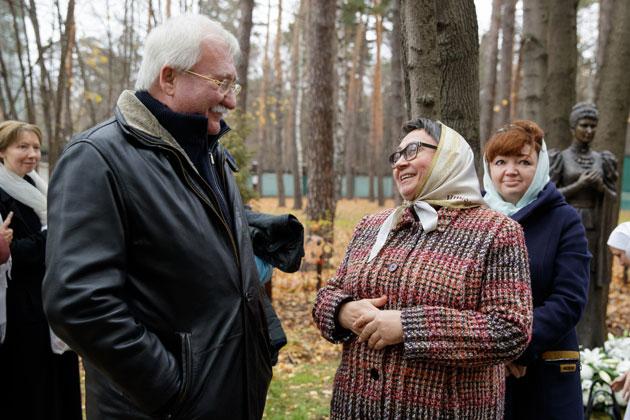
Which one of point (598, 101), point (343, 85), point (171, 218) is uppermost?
point (343, 85)

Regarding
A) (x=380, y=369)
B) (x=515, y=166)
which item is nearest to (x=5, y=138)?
(x=380, y=369)

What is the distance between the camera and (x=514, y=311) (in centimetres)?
181

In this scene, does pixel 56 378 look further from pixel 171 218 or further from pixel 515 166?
pixel 515 166

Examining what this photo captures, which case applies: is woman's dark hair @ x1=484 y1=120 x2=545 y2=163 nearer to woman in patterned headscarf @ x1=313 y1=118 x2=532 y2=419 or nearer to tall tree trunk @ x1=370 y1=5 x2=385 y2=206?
woman in patterned headscarf @ x1=313 y1=118 x2=532 y2=419

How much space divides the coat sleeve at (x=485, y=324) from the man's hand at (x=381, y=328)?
0.12ft

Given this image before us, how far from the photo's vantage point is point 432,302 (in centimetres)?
189

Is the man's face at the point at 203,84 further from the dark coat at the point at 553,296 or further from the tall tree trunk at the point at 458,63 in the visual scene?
the tall tree trunk at the point at 458,63

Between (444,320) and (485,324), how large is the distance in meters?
0.14

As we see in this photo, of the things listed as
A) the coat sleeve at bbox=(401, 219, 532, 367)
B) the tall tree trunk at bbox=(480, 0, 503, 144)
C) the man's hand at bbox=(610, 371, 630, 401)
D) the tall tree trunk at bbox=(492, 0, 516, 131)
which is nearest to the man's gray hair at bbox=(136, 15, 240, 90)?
the coat sleeve at bbox=(401, 219, 532, 367)

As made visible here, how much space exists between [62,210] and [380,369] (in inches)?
47.6

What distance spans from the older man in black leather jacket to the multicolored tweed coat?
39 centimetres

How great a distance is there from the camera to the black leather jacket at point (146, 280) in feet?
5.15

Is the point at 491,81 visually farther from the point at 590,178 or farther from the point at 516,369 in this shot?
the point at 516,369

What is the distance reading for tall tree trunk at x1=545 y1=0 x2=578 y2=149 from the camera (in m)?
6.73
